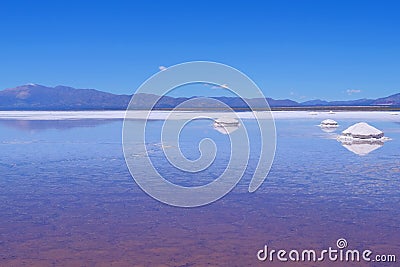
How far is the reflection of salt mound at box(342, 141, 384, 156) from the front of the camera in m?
12.4

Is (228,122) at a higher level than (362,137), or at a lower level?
higher

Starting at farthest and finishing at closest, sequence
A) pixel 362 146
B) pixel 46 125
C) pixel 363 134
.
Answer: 1. pixel 46 125
2. pixel 363 134
3. pixel 362 146

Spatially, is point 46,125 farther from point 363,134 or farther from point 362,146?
point 362,146

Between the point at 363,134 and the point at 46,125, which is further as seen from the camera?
the point at 46,125

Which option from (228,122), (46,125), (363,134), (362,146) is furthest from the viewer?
(46,125)

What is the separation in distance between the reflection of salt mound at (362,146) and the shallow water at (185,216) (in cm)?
261

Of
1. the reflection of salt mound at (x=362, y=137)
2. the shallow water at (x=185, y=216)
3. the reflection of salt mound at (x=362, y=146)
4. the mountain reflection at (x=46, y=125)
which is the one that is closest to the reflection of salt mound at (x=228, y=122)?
the mountain reflection at (x=46, y=125)

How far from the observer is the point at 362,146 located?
1392 cm

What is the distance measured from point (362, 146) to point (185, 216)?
31.8 feet

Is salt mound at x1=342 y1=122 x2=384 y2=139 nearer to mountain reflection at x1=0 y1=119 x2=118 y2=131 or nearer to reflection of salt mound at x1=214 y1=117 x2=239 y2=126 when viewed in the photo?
reflection of salt mound at x1=214 y1=117 x2=239 y2=126

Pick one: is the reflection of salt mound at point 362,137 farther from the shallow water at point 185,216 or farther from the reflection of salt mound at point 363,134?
the shallow water at point 185,216

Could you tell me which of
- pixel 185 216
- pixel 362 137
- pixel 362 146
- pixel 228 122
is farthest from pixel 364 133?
pixel 185 216

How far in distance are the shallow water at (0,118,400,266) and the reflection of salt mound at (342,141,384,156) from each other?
8.56 feet

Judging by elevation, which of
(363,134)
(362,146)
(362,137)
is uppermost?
(363,134)
